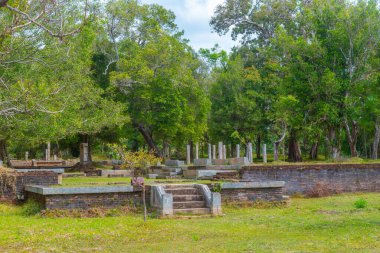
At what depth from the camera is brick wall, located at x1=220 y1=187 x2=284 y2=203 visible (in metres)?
15.8

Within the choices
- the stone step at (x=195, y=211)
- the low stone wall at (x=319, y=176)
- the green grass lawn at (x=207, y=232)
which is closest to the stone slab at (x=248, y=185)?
the green grass lawn at (x=207, y=232)

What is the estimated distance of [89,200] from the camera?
1446 cm

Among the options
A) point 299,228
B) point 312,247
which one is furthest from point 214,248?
point 299,228

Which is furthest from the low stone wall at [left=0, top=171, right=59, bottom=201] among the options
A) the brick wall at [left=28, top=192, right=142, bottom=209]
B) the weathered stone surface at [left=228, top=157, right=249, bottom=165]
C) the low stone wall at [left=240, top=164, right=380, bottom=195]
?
the weathered stone surface at [left=228, top=157, right=249, bottom=165]

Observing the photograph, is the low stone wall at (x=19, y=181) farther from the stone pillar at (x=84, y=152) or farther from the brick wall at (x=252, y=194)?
the stone pillar at (x=84, y=152)

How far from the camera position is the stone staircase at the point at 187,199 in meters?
14.5

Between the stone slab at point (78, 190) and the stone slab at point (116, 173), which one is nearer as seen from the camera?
the stone slab at point (78, 190)

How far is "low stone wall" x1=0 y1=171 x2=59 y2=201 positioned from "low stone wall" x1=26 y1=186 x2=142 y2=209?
5.38ft

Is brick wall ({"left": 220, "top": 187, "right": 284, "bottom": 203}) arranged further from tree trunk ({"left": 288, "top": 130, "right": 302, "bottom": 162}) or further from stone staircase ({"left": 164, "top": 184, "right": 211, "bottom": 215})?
tree trunk ({"left": 288, "top": 130, "right": 302, "bottom": 162})

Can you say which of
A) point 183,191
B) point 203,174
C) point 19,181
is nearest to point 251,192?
point 183,191

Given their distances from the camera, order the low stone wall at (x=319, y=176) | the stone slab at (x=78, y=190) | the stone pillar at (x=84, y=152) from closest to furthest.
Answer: the stone slab at (x=78, y=190)
the low stone wall at (x=319, y=176)
the stone pillar at (x=84, y=152)

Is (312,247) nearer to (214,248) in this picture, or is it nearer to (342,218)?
(214,248)

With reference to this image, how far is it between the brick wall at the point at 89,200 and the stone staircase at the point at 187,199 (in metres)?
1.06

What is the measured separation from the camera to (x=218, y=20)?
47.6 m
